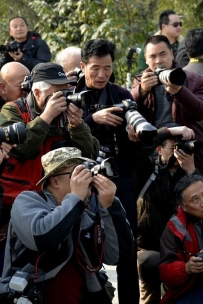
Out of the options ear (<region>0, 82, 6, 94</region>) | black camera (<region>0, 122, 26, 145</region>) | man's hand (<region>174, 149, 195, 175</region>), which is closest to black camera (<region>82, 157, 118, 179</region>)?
black camera (<region>0, 122, 26, 145</region>)

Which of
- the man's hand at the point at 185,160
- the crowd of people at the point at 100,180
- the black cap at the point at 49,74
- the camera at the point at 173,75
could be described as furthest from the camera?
the man's hand at the point at 185,160

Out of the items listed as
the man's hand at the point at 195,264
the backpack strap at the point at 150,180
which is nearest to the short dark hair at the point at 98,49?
the backpack strap at the point at 150,180

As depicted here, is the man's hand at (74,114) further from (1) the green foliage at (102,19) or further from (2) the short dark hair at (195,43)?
(1) the green foliage at (102,19)

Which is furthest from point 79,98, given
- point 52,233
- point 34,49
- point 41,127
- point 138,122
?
point 34,49

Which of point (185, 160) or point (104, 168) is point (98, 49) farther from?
point (104, 168)

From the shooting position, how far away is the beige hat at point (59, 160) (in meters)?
4.88

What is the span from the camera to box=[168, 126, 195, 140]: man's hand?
5.95 metres

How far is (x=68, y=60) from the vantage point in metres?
7.09

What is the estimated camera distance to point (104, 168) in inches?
185

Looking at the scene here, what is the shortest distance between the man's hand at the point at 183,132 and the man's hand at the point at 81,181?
4.53 feet

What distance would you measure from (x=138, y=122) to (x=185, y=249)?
92cm

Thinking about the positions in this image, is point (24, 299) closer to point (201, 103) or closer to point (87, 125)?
point (87, 125)

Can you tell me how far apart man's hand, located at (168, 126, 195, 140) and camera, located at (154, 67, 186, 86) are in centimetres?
32

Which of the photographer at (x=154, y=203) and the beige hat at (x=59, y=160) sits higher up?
the beige hat at (x=59, y=160)
